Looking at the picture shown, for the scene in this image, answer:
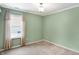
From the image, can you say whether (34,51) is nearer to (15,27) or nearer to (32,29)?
(32,29)

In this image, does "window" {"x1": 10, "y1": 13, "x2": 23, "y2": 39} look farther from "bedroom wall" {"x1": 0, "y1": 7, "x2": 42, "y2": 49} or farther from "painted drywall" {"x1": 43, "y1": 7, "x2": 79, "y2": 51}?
"painted drywall" {"x1": 43, "y1": 7, "x2": 79, "y2": 51}

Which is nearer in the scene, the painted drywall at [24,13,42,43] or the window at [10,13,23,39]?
the window at [10,13,23,39]

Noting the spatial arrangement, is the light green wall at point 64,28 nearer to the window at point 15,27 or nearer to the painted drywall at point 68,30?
the painted drywall at point 68,30

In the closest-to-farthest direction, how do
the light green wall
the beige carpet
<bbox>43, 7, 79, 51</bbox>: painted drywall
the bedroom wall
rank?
the beige carpet → the bedroom wall → the light green wall → <bbox>43, 7, 79, 51</bbox>: painted drywall

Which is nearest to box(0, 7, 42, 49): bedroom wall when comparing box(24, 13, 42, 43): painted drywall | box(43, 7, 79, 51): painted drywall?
box(24, 13, 42, 43): painted drywall

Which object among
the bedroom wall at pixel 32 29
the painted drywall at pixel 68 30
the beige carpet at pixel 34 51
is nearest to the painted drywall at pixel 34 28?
the bedroom wall at pixel 32 29

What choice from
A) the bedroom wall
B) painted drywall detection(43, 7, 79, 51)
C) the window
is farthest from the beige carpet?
painted drywall detection(43, 7, 79, 51)

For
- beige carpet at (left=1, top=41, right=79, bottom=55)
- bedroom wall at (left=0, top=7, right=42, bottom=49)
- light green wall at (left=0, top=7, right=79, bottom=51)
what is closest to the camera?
beige carpet at (left=1, top=41, right=79, bottom=55)

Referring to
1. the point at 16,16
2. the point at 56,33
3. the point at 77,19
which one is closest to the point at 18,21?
the point at 16,16

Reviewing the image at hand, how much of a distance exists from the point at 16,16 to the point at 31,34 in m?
0.37

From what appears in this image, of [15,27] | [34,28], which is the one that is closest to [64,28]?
[34,28]

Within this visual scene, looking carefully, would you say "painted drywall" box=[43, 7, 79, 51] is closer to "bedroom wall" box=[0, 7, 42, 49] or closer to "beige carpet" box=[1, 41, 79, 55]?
"beige carpet" box=[1, 41, 79, 55]

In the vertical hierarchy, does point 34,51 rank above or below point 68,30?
below

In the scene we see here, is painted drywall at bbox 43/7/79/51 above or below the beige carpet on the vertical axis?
above
